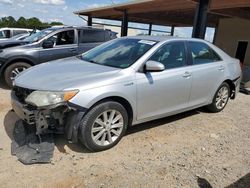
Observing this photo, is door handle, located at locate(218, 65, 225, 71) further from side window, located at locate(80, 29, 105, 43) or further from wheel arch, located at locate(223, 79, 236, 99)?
side window, located at locate(80, 29, 105, 43)

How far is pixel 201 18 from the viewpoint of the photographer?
9727 mm

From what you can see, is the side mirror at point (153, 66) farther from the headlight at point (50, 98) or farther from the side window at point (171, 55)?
the headlight at point (50, 98)

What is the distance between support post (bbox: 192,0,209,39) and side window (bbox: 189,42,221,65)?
4690mm

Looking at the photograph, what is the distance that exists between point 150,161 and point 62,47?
4.99 m

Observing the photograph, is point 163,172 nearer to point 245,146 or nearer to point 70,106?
point 70,106

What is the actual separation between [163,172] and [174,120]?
6.24ft

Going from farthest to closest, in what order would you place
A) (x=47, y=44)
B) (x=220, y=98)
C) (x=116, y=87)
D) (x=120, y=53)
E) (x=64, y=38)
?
(x=64, y=38) < (x=47, y=44) < (x=220, y=98) < (x=120, y=53) < (x=116, y=87)

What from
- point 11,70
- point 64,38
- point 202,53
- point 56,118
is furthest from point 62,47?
point 56,118

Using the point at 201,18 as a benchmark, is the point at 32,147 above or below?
below

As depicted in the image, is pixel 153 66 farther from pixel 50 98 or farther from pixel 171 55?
pixel 50 98

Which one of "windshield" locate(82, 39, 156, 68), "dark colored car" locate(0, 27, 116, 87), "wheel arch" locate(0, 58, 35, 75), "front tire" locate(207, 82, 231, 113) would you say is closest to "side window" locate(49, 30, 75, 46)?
"dark colored car" locate(0, 27, 116, 87)

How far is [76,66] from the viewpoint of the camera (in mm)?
4199

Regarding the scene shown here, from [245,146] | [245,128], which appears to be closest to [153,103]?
[245,146]

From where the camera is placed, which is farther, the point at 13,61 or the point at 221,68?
the point at 13,61
